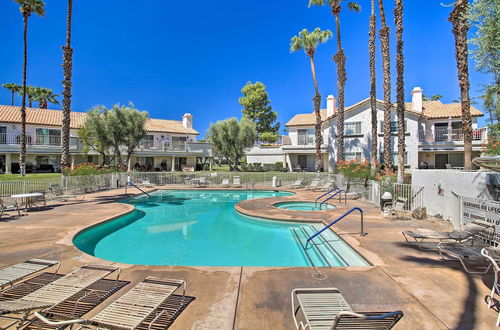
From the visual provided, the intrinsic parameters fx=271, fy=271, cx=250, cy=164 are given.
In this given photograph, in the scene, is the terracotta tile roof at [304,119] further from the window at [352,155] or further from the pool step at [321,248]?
the pool step at [321,248]

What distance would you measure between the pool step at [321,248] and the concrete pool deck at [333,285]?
58 centimetres

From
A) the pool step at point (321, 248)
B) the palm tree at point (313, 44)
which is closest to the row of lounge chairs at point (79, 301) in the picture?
the pool step at point (321, 248)

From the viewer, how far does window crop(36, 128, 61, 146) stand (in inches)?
1199

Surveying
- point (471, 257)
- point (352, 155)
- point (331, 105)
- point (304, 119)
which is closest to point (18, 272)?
point (471, 257)

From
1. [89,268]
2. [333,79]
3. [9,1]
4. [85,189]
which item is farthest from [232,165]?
[89,268]

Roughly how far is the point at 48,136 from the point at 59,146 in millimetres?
1538

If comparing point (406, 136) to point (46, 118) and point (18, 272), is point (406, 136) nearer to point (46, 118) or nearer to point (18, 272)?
point (18, 272)

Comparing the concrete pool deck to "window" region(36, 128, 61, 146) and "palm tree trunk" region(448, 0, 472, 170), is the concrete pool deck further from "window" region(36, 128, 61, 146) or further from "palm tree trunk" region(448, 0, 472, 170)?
"window" region(36, 128, 61, 146)

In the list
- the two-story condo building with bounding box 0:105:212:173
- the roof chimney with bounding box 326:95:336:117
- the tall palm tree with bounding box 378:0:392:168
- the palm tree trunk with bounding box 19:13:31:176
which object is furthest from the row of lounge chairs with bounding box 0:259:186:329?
the roof chimney with bounding box 326:95:336:117

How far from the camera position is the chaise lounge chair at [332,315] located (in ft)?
8.07

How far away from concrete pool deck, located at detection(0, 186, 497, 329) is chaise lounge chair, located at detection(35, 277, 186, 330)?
44 cm

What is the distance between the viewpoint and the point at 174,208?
51.5 ft

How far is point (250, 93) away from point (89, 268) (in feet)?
154

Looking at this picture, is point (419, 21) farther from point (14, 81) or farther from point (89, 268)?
point (14, 81)
